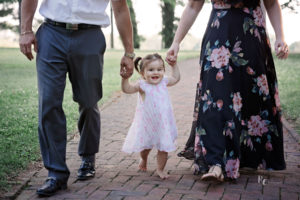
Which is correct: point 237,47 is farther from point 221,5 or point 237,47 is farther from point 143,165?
point 143,165

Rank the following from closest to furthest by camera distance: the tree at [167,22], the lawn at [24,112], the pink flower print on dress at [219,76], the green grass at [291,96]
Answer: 1. the pink flower print on dress at [219,76]
2. the lawn at [24,112]
3. the green grass at [291,96]
4. the tree at [167,22]

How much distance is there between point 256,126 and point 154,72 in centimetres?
103

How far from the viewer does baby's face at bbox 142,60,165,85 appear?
13.1 feet

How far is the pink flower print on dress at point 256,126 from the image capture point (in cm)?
397

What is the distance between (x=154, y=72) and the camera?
4.00 metres

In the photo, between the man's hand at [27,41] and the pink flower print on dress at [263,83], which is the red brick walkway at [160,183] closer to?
the pink flower print on dress at [263,83]

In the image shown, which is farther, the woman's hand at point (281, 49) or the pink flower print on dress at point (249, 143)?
the pink flower print on dress at point (249, 143)

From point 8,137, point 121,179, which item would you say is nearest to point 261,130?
point 121,179

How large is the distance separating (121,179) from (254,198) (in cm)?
121

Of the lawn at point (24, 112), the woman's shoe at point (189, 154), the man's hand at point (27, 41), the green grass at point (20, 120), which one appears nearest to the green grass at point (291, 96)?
the lawn at point (24, 112)

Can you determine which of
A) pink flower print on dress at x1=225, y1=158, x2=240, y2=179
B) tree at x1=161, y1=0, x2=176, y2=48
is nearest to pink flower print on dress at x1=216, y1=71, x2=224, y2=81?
pink flower print on dress at x1=225, y1=158, x2=240, y2=179

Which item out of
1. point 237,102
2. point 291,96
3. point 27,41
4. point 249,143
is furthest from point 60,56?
point 291,96

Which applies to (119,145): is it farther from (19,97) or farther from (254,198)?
(19,97)

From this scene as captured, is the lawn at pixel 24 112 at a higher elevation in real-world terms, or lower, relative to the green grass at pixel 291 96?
lower
